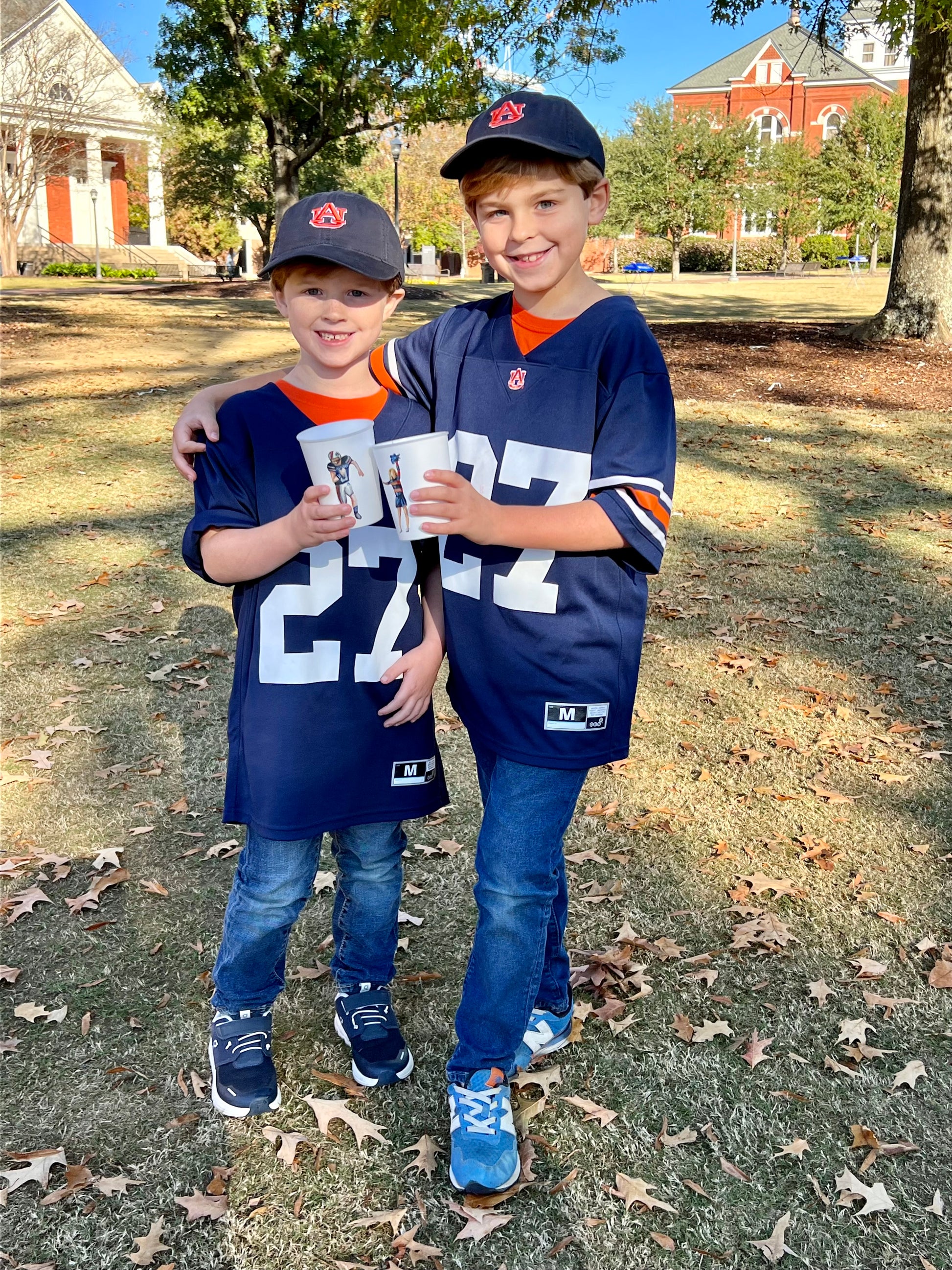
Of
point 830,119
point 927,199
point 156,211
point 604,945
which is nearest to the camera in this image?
point 604,945

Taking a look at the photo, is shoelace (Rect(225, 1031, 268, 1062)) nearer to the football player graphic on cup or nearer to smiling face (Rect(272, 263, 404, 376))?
the football player graphic on cup

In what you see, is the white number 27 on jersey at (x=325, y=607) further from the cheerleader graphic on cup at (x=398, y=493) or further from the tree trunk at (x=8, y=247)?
the tree trunk at (x=8, y=247)

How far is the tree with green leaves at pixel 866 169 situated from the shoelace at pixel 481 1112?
44487 millimetres

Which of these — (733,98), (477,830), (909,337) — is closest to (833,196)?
(733,98)

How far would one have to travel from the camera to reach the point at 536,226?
2.08 m

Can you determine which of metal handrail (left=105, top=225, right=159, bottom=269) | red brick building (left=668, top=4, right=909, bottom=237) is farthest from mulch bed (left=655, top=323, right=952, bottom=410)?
red brick building (left=668, top=4, right=909, bottom=237)

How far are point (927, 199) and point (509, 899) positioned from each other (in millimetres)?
13756

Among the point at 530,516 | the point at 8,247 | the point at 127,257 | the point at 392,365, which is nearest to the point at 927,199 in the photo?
the point at 392,365

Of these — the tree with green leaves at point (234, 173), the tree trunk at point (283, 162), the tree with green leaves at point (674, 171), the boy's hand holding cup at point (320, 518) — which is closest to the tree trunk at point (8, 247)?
the tree with green leaves at point (234, 173)

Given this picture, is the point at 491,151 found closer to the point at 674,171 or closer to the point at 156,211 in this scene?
the point at 674,171

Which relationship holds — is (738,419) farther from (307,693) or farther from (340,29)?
(340,29)

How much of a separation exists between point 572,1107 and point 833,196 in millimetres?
46235

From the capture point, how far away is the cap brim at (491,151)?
6.55 feet

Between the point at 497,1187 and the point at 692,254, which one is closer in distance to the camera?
the point at 497,1187
